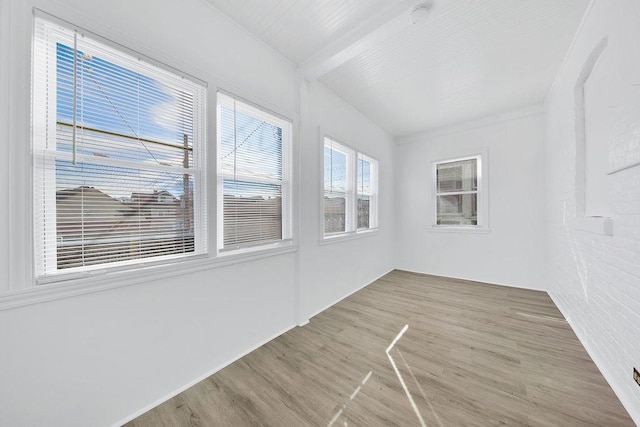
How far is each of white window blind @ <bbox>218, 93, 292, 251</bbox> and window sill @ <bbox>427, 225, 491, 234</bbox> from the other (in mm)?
3406

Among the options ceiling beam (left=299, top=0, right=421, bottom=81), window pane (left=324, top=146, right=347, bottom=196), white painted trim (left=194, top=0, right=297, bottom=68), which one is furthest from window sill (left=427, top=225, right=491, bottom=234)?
white painted trim (left=194, top=0, right=297, bottom=68)

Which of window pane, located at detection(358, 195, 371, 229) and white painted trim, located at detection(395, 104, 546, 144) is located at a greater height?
white painted trim, located at detection(395, 104, 546, 144)

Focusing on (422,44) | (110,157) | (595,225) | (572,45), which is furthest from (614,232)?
(110,157)

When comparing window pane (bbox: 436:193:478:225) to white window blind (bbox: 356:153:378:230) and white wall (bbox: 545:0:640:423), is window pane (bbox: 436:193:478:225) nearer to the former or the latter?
white window blind (bbox: 356:153:378:230)

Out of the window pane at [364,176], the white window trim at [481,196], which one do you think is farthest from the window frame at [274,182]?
the white window trim at [481,196]

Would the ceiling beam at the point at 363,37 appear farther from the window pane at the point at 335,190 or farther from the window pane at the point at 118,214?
the window pane at the point at 118,214

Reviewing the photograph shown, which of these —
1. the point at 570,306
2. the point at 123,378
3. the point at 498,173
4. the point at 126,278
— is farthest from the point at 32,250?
the point at 498,173

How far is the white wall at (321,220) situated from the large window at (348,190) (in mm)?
157

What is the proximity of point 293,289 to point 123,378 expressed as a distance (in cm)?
153

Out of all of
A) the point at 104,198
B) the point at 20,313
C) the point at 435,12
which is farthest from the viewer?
the point at 435,12

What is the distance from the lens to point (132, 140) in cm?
154

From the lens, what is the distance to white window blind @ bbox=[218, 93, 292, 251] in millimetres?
2078

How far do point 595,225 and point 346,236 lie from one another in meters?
2.47

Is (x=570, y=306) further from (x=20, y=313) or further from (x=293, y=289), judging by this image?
(x=20, y=313)
